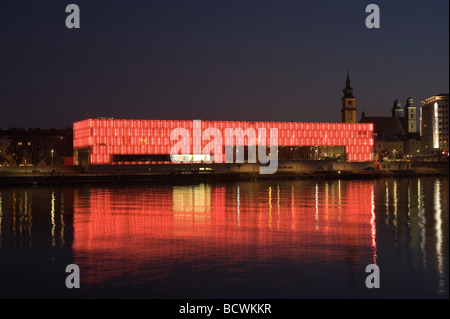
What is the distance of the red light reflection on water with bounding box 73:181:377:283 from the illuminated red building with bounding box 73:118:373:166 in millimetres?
59564

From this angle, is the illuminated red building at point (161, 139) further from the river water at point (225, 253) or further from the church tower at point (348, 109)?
the river water at point (225, 253)

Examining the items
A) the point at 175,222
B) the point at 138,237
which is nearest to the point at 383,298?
the point at 138,237

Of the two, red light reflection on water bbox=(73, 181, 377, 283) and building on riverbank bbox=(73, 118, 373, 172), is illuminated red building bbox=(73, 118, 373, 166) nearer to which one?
building on riverbank bbox=(73, 118, 373, 172)

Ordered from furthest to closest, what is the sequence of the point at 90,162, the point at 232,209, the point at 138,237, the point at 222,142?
the point at 222,142 < the point at 90,162 < the point at 232,209 < the point at 138,237

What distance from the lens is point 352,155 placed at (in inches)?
4870

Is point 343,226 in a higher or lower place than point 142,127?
lower

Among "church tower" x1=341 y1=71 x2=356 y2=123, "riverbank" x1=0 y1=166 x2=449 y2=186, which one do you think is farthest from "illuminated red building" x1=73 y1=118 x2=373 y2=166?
"church tower" x1=341 y1=71 x2=356 y2=123

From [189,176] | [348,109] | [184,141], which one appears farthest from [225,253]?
[348,109]

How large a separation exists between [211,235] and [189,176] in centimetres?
6662

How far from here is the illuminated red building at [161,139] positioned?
104 m

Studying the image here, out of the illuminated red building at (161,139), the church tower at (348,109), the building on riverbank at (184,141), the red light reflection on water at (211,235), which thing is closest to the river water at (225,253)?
the red light reflection on water at (211,235)
